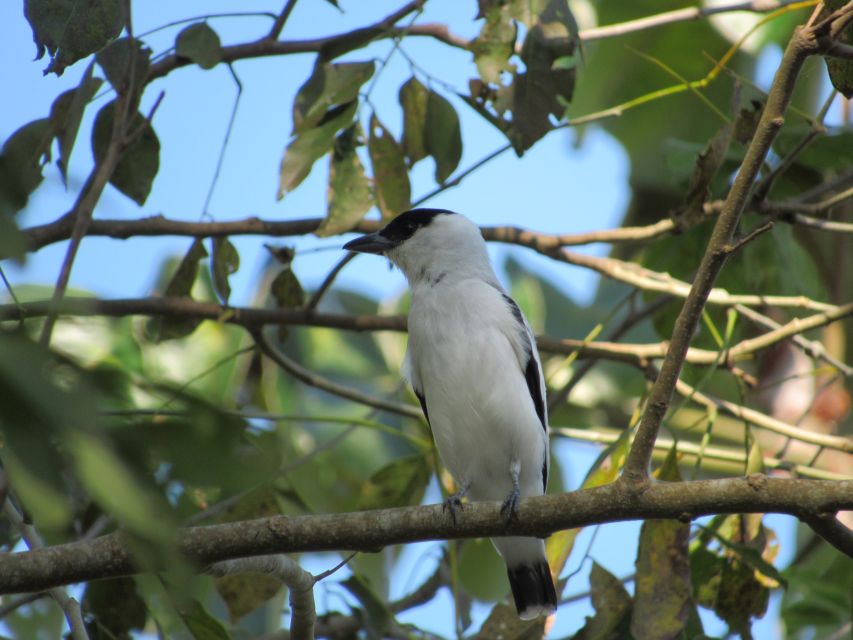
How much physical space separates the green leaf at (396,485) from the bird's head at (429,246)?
34.1 inches

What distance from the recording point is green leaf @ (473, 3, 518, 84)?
3555 mm

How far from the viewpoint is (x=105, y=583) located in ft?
11.5

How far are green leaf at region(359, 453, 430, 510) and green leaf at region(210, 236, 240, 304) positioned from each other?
0.92 m

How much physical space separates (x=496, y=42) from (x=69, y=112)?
1425 millimetres

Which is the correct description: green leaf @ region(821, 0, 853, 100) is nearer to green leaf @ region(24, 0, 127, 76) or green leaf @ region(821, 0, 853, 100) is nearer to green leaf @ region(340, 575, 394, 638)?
green leaf @ region(24, 0, 127, 76)

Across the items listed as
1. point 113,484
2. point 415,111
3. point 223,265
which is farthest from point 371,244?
point 113,484

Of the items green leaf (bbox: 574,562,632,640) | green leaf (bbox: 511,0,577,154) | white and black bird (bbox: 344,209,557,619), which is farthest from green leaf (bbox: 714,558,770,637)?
green leaf (bbox: 511,0,577,154)

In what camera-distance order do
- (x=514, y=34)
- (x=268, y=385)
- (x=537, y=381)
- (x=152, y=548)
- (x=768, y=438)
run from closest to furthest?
(x=152, y=548), (x=514, y=34), (x=537, y=381), (x=268, y=385), (x=768, y=438)

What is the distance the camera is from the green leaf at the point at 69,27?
2508 millimetres

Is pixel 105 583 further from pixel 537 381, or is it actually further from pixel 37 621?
pixel 537 381

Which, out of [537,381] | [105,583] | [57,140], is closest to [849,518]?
[537,381]

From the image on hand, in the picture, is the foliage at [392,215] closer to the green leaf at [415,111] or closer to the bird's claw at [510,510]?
the green leaf at [415,111]

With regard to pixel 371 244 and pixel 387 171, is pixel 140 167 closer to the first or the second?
pixel 387 171

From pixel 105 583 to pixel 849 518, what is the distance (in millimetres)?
4441
